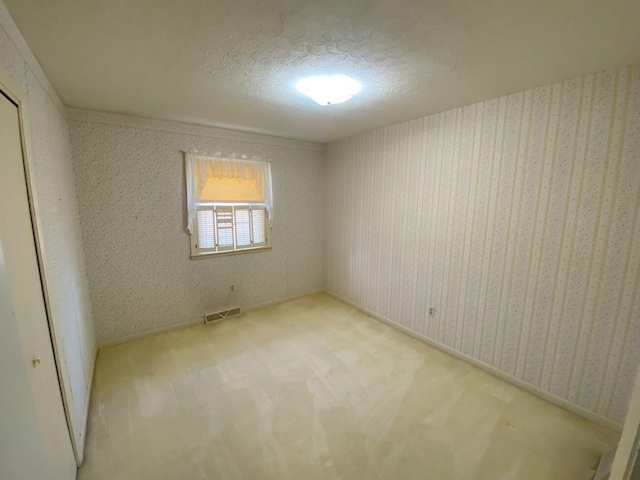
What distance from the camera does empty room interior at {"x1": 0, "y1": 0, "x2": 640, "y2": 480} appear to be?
123 centimetres

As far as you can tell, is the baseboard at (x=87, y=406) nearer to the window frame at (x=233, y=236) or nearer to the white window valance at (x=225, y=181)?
the window frame at (x=233, y=236)

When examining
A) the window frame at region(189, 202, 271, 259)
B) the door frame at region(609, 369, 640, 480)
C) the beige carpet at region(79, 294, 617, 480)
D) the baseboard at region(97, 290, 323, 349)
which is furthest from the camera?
the window frame at region(189, 202, 271, 259)

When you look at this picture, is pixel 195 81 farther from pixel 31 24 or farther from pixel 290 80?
pixel 31 24

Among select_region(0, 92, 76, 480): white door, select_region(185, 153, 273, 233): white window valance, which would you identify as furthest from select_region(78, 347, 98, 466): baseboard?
select_region(185, 153, 273, 233): white window valance

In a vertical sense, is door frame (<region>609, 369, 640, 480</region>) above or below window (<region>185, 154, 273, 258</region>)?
below

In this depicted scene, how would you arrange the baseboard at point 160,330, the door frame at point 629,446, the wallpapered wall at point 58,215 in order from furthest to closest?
the baseboard at point 160,330, the wallpapered wall at point 58,215, the door frame at point 629,446

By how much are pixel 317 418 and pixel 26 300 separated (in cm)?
177

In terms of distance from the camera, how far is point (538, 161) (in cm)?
200

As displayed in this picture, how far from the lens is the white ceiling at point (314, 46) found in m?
1.15

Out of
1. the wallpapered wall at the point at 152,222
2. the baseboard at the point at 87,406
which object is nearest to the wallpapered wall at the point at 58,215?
the baseboard at the point at 87,406

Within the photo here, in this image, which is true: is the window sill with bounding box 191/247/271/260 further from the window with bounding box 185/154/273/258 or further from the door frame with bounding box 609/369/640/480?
the door frame with bounding box 609/369/640/480

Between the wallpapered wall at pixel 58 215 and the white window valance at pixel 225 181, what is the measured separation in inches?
40.1

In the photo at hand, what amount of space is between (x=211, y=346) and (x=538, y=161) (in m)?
3.40

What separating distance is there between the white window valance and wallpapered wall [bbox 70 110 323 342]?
0.34ft
